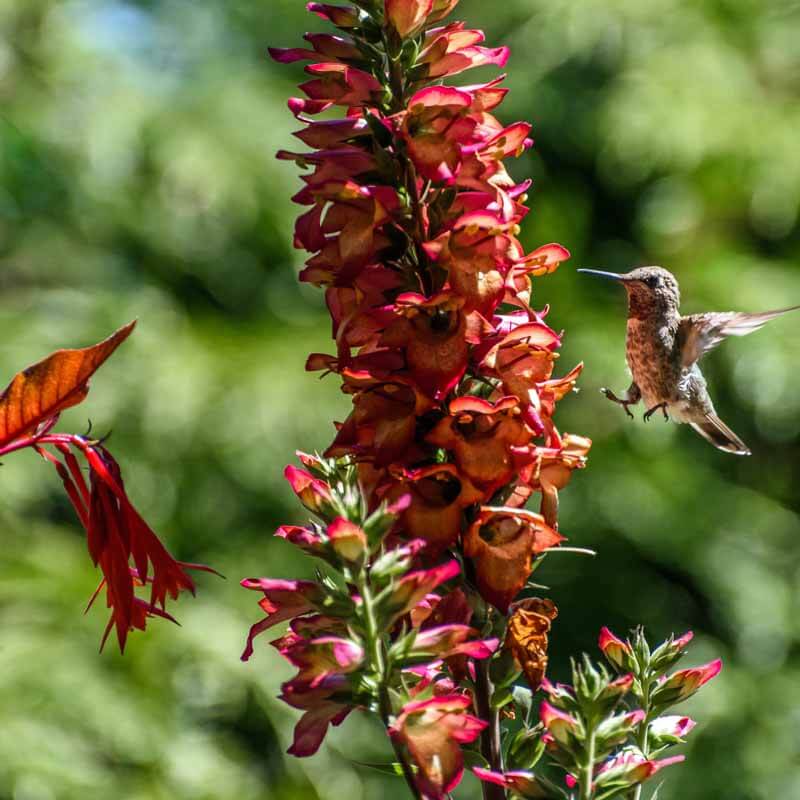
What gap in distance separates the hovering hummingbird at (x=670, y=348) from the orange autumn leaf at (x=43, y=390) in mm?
828

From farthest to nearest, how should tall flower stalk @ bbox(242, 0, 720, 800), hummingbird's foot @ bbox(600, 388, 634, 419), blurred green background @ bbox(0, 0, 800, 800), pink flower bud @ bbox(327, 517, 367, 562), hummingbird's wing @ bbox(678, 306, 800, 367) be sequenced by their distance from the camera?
blurred green background @ bbox(0, 0, 800, 800), hummingbird's wing @ bbox(678, 306, 800, 367), hummingbird's foot @ bbox(600, 388, 634, 419), tall flower stalk @ bbox(242, 0, 720, 800), pink flower bud @ bbox(327, 517, 367, 562)

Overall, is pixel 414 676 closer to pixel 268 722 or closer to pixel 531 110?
pixel 268 722

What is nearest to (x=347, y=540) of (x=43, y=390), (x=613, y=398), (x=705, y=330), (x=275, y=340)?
(x=43, y=390)

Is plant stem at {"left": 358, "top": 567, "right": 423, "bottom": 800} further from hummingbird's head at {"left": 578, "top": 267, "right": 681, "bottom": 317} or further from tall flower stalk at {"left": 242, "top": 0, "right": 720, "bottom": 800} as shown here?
hummingbird's head at {"left": 578, "top": 267, "right": 681, "bottom": 317}

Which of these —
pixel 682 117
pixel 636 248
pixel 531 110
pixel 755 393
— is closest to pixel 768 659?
pixel 755 393

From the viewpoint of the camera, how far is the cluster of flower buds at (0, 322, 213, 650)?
0.53m

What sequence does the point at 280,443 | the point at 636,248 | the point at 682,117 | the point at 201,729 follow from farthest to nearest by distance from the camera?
the point at 636,248 < the point at 682,117 < the point at 280,443 < the point at 201,729

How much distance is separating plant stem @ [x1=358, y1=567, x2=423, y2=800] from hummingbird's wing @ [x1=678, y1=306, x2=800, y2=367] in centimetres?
84

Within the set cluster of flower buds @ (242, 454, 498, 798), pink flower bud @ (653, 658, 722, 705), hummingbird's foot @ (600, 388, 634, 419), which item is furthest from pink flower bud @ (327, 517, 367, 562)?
hummingbird's foot @ (600, 388, 634, 419)

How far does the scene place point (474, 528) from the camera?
60 centimetres

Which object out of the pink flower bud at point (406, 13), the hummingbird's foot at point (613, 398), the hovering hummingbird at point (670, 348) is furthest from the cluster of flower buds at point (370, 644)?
the hovering hummingbird at point (670, 348)

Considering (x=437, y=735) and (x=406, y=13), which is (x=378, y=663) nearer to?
(x=437, y=735)

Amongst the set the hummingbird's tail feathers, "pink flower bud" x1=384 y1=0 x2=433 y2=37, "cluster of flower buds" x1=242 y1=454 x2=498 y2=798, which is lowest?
the hummingbird's tail feathers

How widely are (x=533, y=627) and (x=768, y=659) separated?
A: 265 cm
